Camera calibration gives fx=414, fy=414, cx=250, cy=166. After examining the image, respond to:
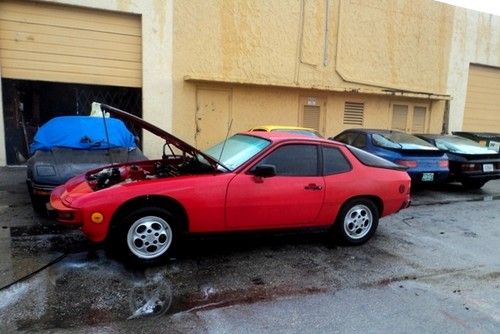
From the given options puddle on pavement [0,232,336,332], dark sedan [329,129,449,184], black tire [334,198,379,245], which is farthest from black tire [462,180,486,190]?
puddle on pavement [0,232,336,332]

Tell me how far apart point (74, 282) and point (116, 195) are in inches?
35.9

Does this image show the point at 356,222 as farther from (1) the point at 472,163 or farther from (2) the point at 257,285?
(1) the point at 472,163

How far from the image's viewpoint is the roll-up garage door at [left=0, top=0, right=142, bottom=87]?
1001 centimetres

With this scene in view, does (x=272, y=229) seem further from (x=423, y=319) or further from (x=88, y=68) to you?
(x=88, y=68)

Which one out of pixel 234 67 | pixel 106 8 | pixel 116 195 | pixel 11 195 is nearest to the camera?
pixel 116 195

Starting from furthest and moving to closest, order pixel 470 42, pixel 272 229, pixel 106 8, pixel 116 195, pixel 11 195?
pixel 470 42
pixel 106 8
pixel 11 195
pixel 272 229
pixel 116 195

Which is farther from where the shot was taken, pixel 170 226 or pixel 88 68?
pixel 88 68

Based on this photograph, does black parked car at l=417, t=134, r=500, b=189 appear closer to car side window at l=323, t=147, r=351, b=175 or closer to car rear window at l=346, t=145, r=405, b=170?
car rear window at l=346, t=145, r=405, b=170

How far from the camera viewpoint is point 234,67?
12172 millimetres

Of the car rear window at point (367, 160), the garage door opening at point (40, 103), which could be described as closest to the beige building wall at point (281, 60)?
the garage door opening at point (40, 103)

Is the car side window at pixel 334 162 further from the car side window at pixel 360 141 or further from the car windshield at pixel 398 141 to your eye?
the car side window at pixel 360 141

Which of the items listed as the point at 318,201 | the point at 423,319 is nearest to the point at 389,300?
the point at 423,319

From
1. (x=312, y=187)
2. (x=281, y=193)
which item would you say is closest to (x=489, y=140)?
(x=312, y=187)

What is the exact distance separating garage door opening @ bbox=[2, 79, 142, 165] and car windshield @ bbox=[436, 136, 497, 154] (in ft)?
25.6
